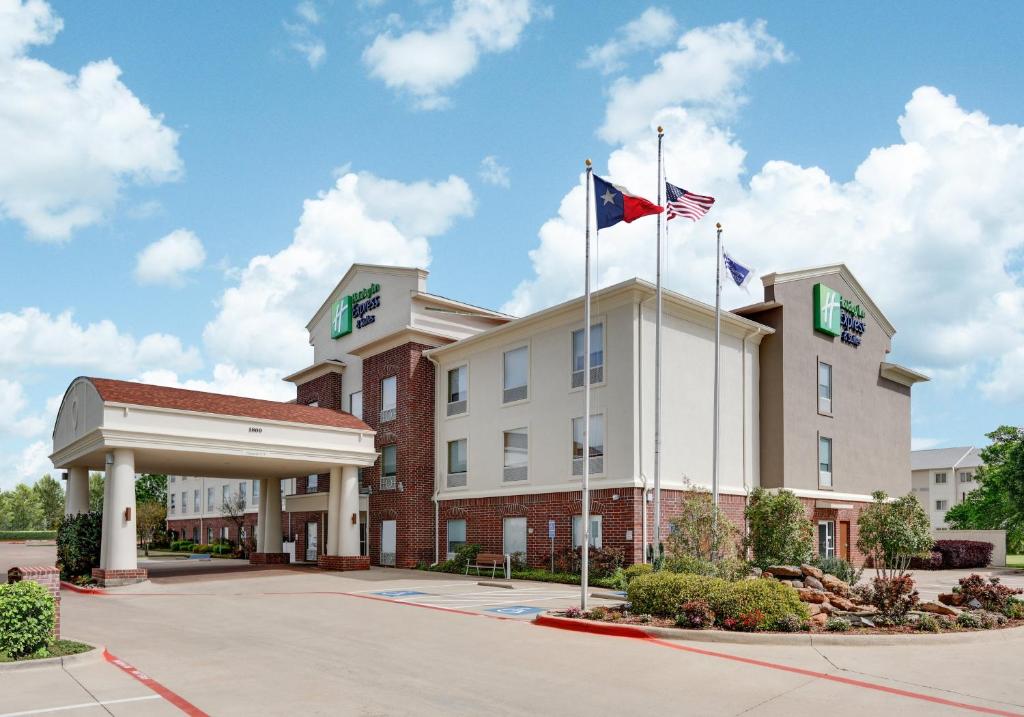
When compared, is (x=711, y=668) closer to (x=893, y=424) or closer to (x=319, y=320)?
(x=893, y=424)

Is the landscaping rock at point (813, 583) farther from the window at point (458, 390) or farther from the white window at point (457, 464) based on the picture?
the window at point (458, 390)

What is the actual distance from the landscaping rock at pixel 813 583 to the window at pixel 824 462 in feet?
53.1

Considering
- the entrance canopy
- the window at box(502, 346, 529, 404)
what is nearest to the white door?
the window at box(502, 346, 529, 404)

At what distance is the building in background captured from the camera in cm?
9112

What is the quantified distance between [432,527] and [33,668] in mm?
23879

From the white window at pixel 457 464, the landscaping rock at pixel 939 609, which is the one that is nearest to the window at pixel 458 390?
the white window at pixel 457 464

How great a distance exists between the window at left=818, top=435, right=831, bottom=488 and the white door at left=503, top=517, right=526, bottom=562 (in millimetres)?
11897

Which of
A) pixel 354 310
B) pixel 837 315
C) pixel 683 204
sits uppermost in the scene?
pixel 683 204

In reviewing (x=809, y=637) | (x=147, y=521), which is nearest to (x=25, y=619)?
(x=809, y=637)

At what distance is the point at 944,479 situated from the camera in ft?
303

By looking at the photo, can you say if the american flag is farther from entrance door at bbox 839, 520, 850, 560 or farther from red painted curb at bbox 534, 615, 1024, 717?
entrance door at bbox 839, 520, 850, 560

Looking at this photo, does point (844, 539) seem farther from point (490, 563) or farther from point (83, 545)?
point (83, 545)

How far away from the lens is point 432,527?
35.2 meters

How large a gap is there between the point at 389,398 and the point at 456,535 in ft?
21.9
